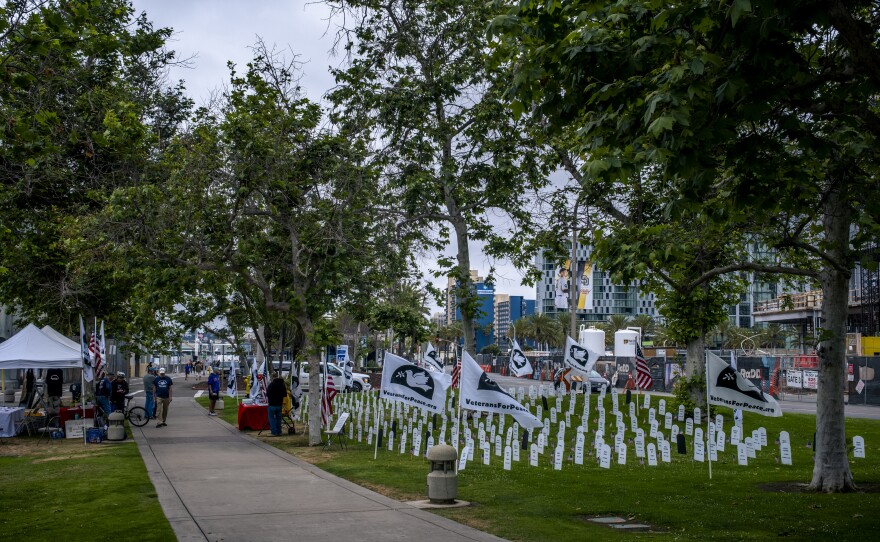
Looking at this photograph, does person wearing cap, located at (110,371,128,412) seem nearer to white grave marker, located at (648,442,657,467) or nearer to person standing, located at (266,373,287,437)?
person standing, located at (266,373,287,437)

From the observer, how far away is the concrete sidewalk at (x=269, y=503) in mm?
9984

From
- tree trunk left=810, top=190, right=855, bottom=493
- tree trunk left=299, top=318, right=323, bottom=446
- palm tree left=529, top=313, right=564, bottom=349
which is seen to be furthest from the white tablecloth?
palm tree left=529, top=313, right=564, bottom=349

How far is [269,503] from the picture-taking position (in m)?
12.2

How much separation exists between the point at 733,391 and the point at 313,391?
11.0 meters

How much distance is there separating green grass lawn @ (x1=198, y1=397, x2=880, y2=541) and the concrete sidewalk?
0.66 meters

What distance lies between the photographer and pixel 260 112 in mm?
20484

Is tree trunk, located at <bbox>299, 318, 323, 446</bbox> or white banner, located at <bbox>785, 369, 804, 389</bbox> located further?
white banner, located at <bbox>785, 369, 804, 389</bbox>

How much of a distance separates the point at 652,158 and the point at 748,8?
5.09 feet

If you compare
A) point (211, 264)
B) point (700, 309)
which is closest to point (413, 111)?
point (211, 264)

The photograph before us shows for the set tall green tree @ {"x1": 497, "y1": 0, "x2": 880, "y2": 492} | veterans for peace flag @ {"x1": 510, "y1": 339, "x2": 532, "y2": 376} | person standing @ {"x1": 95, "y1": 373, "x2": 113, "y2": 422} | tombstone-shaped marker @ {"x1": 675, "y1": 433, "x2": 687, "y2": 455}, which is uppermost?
tall green tree @ {"x1": 497, "y1": 0, "x2": 880, "y2": 492}

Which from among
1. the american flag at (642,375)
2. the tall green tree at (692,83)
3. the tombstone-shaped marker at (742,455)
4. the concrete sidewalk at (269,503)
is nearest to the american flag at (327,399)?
the concrete sidewalk at (269,503)

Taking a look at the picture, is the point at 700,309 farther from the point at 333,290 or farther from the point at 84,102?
the point at 84,102

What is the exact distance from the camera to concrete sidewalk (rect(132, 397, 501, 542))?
9.98 metres

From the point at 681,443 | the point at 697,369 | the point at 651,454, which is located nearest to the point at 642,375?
the point at 697,369
